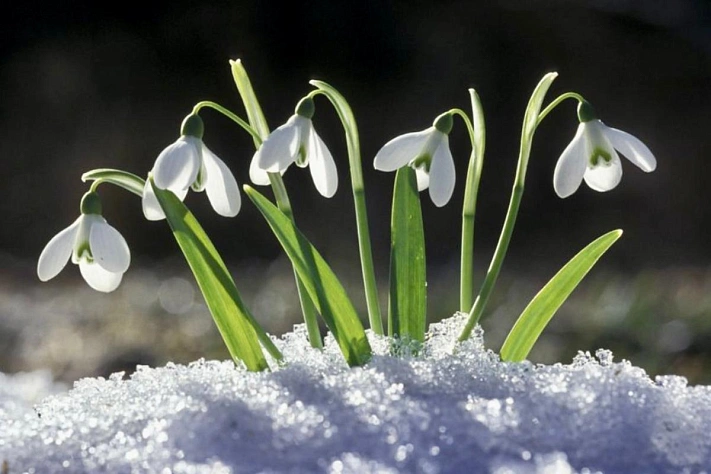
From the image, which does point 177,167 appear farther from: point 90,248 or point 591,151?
point 591,151

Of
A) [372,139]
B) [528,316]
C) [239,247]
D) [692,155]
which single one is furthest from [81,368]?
[692,155]

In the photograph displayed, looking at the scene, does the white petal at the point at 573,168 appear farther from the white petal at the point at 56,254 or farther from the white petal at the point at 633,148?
the white petal at the point at 56,254

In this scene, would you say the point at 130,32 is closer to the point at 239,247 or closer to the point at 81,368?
the point at 239,247

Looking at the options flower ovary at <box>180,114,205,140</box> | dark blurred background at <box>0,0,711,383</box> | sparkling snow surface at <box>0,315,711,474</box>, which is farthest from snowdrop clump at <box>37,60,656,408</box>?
dark blurred background at <box>0,0,711,383</box>

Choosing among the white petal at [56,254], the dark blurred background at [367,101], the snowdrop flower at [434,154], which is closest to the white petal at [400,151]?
the snowdrop flower at [434,154]

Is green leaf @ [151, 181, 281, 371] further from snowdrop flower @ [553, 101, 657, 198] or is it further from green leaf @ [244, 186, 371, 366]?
snowdrop flower @ [553, 101, 657, 198]

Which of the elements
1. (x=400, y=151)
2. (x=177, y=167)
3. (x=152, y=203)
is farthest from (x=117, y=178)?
(x=400, y=151)
